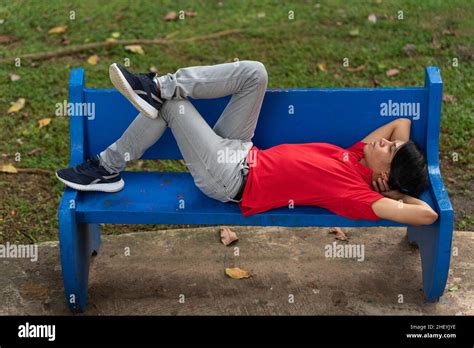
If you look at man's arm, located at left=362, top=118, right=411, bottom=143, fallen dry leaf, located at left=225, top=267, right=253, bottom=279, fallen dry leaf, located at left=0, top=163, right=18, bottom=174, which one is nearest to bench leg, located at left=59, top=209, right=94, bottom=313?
fallen dry leaf, located at left=225, top=267, right=253, bottom=279

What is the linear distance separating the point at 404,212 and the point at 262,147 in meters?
0.97

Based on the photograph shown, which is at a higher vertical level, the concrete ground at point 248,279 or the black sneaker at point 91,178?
the black sneaker at point 91,178

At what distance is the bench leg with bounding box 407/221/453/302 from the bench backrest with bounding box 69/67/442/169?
42cm

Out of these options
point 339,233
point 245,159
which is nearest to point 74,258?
point 245,159

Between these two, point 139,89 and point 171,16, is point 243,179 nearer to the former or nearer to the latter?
point 139,89

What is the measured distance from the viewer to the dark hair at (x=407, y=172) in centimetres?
412

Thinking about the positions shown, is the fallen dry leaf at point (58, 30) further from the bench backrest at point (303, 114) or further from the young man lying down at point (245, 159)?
the young man lying down at point (245, 159)

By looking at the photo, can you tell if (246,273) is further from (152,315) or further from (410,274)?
(410,274)

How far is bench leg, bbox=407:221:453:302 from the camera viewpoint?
3.98m

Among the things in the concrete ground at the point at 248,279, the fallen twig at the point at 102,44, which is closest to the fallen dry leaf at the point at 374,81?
the fallen twig at the point at 102,44

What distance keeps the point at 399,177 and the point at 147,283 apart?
4.82ft

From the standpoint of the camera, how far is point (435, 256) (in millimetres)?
4070

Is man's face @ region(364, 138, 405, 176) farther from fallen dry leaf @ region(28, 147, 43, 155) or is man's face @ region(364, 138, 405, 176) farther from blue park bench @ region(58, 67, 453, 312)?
fallen dry leaf @ region(28, 147, 43, 155)

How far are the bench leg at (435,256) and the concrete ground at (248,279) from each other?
0.11 meters
